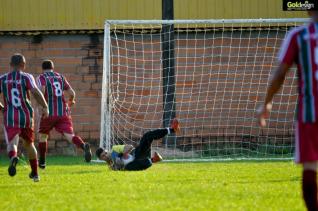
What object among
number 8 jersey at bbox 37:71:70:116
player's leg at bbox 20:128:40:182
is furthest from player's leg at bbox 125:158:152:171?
number 8 jersey at bbox 37:71:70:116

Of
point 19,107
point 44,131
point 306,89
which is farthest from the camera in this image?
point 44,131

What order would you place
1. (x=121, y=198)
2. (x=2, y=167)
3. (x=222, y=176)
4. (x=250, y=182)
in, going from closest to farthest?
(x=121, y=198) → (x=250, y=182) → (x=222, y=176) → (x=2, y=167)

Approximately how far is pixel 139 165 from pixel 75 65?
6.96m

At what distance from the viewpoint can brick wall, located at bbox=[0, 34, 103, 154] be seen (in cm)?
1930

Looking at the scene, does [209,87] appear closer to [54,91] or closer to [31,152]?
[54,91]

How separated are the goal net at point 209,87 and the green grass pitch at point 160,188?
4002 mm

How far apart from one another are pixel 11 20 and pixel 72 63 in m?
1.62

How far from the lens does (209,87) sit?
61.3ft

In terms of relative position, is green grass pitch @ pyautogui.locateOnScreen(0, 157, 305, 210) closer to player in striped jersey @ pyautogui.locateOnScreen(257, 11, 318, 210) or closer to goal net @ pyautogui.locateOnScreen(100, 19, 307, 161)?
player in striped jersey @ pyautogui.locateOnScreen(257, 11, 318, 210)

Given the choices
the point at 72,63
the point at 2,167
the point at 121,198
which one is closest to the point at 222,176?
the point at 121,198

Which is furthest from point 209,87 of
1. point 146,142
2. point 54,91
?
point 146,142

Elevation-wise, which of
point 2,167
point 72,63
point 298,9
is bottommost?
point 2,167

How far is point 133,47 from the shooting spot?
61.6 feet

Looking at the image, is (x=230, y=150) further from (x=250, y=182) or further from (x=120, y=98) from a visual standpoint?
(x=250, y=182)
